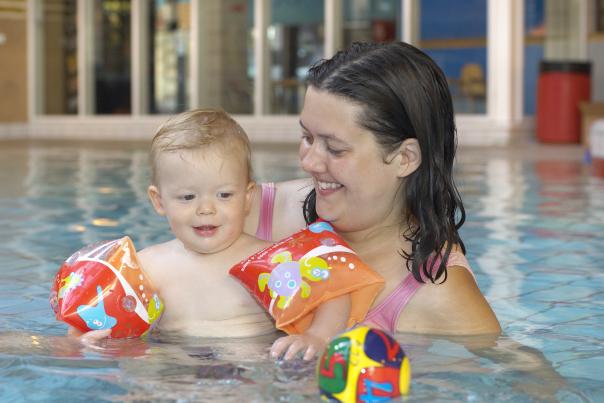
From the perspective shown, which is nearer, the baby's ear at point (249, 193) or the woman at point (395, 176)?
the woman at point (395, 176)

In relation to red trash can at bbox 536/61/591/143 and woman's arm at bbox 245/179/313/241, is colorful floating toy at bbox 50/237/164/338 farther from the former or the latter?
red trash can at bbox 536/61/591/143

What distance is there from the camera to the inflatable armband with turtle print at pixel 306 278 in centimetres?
259

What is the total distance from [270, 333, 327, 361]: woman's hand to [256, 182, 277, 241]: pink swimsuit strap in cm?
77

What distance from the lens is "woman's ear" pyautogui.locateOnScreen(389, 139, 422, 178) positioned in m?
2.58

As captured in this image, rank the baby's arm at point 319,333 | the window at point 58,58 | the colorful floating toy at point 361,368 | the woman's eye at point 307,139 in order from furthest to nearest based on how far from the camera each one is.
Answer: the window at point 58,58, the woman's eye at point 307,139, the baby's arm at point 319,333, the colorful floating toy at point 361,368

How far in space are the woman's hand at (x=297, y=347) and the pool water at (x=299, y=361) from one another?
1.0 inches

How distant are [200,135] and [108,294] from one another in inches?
20.3

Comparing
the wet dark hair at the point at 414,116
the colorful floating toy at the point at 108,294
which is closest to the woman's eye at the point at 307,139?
the wet dark hair at the point at 414,116

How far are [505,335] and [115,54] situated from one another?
1709 centimetres

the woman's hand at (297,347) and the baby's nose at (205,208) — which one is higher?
the baby's nose at (205,208)

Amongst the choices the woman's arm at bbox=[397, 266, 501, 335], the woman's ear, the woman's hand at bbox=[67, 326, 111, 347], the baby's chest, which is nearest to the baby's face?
the baby's chest

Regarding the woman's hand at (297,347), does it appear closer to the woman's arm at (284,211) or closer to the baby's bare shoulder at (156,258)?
the baby's bare shoulder at (156,258)

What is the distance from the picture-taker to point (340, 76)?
255cm

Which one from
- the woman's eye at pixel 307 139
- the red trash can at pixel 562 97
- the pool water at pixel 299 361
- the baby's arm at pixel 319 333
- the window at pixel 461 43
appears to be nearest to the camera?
the pool water at pixel 299 361
